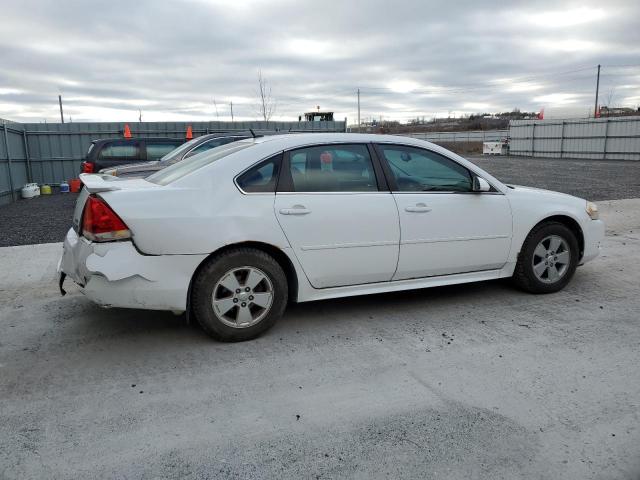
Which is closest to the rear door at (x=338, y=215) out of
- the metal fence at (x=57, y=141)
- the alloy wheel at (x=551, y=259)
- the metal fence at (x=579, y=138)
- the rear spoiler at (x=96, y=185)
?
the rear spoiler at (x=96, y=185)

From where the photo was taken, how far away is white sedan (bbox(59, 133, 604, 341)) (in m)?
3.84

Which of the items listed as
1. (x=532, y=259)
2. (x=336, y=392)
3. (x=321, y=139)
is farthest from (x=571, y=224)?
(x=336, y=392)

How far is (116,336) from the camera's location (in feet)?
14.1

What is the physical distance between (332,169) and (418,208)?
0.80 metres

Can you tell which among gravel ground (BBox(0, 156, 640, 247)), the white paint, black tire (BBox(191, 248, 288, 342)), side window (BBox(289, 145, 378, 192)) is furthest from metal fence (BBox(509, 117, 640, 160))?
black tire (BBox(191, 248, 288, 342))

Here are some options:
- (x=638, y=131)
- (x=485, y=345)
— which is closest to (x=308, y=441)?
(x=485, y=345)

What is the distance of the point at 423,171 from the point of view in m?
4.80

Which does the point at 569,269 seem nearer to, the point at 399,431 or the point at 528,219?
the point at 528,219

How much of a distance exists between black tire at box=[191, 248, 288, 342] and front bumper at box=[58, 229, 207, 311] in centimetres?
9

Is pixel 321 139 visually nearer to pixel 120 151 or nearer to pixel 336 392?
pixel 336 392

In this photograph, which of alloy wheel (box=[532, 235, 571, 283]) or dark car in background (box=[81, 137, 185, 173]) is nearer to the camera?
alloy wheel (box=[532, 235, 571, 283])

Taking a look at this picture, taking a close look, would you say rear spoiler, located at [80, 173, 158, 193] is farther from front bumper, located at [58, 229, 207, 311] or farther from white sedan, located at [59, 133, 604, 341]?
front bumper, located at [58, 229, 207, 311]

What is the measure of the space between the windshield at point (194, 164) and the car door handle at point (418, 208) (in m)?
1.42

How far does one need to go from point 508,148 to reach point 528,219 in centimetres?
3962
